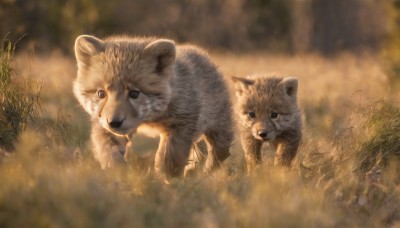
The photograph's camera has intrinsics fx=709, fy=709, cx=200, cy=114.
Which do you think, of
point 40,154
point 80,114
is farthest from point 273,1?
point 40,154

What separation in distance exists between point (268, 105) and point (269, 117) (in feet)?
0.46

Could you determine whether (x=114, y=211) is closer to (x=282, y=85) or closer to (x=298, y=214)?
(x=298, y=214)

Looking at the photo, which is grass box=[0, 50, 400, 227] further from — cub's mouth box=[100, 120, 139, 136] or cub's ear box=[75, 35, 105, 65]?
cub's ear box=[75, 35, 105, 65]

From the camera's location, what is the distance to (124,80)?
6523 mm

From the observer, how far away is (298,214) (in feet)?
16.3

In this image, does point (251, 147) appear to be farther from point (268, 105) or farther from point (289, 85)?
point (289, 85)

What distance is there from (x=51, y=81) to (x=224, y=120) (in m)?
7.05

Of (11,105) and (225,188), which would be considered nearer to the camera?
(225,188)

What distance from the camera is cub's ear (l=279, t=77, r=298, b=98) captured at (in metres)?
8.26

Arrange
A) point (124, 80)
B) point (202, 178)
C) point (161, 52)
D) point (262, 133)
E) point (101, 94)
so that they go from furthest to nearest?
point (262, 133) → point (161, 52) → point (101, 94) → point (124, 80) → point (202, 178)

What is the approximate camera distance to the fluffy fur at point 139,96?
6504 millimetres

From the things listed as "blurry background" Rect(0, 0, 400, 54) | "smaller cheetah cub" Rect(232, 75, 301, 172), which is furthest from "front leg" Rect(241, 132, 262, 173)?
"blurry background" Rect(0, 0, 400, 54)

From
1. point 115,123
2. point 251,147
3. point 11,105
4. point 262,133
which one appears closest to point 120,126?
point 115,123

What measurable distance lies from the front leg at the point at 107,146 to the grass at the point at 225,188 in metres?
0.15
